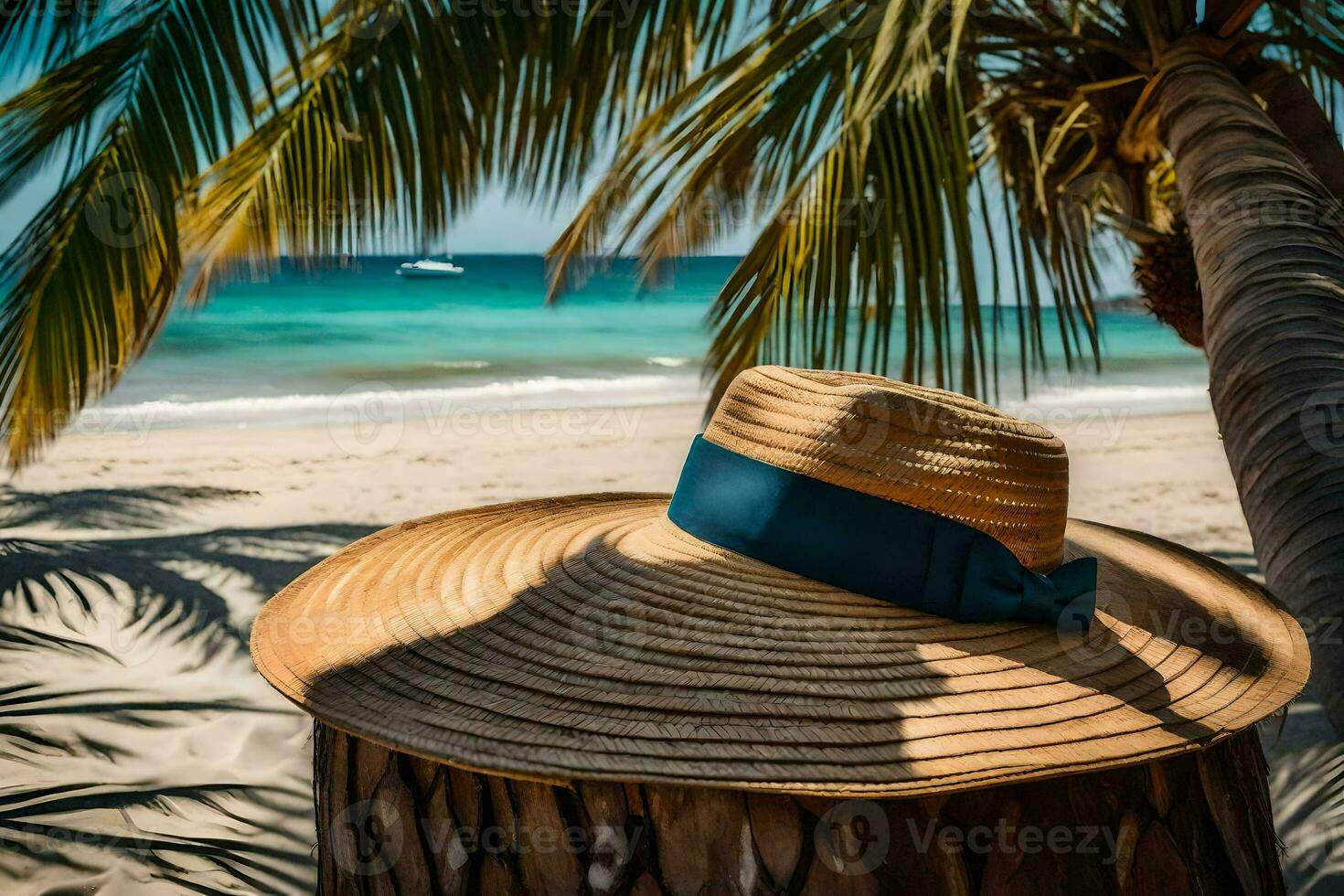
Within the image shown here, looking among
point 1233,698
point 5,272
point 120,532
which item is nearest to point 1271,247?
point 1233,698

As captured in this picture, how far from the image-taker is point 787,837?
805mm

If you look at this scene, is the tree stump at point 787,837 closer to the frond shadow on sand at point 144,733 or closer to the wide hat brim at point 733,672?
the wide hat brim at point 733,672

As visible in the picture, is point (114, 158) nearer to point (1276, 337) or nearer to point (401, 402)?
point (1276, 337)

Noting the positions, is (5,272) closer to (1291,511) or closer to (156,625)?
(156,625)

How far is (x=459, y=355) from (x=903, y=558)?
1312 cm

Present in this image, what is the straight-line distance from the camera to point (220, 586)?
12.0ft

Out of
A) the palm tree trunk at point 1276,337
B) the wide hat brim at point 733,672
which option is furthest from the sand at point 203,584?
the wide hat brim at point 733,672

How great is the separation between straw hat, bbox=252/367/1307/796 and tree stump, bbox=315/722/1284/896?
58mm

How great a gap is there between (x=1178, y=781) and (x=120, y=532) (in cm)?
455

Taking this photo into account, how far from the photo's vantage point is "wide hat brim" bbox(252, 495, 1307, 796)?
78 cm

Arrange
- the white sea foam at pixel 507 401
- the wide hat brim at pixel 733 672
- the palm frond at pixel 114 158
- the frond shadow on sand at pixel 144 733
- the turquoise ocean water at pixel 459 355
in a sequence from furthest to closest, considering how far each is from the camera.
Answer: the turquoise ocean water at pixel 459 355 < the white sea foam at pixel 507 401 < the palm frond at pixel 114 158 < the frond shadow on sand at pixel 144 733 < the wide hat brim at pixel 733 672

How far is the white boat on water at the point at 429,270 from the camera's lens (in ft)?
60.1

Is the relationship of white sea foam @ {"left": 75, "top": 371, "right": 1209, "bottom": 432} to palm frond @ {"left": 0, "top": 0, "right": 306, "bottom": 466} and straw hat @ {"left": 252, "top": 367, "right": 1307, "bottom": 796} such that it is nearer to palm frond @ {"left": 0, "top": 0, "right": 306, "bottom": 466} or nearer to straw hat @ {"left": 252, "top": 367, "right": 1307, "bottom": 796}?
palm frond @ {"left": 0, "top": 0, "right": 306, "bottom": 466}

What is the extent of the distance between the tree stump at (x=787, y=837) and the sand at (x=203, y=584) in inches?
48.2
